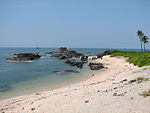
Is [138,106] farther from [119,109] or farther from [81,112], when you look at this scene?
[81,112]

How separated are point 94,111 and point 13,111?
631 centimetres

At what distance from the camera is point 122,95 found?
12.0 m

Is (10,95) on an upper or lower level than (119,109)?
lower

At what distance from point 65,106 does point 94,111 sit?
93.9 inches

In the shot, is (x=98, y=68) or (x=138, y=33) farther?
(x=138, y=33)

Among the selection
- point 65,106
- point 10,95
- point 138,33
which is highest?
point 138,33

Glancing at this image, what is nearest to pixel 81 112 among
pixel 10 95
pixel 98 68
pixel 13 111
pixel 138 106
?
pixel 138 106

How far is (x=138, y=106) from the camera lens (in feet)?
31.0

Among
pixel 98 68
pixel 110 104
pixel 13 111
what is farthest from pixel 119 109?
pixel 98 68

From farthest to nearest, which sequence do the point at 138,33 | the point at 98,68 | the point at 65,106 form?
the point at 138,33, the point at 98,68, the point at 65,106

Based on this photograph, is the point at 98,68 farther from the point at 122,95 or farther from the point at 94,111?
the point at 94,111

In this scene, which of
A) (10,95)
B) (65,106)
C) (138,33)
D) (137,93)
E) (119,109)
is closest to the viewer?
(119,109)

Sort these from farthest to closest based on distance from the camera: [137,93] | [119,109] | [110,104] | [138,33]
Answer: [138,33]
[137,93]
[110,104]
[119,109]

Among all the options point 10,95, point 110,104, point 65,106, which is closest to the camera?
point 110,104
